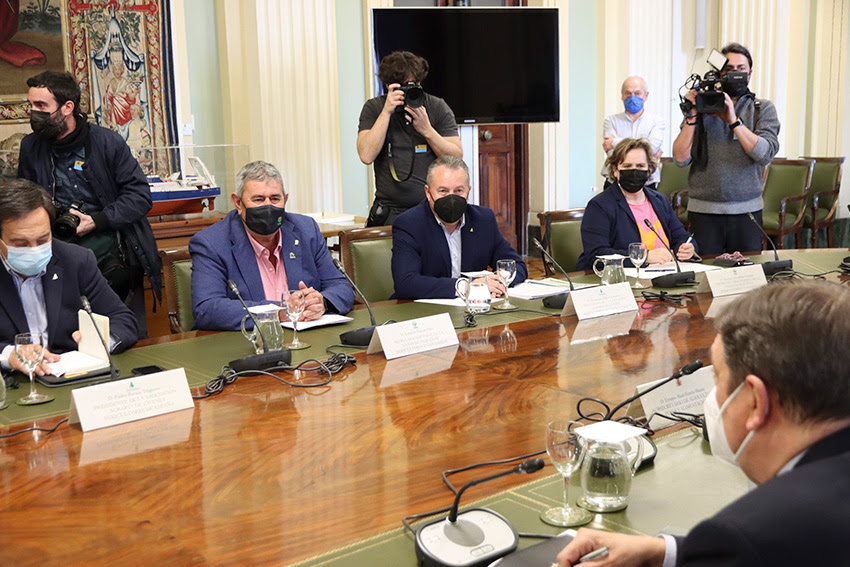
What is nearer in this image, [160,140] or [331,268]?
[331,268]

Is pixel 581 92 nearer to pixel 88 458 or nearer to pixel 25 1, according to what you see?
pixel 25 1

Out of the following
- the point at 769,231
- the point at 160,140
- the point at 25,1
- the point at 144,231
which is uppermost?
the point at 25,1

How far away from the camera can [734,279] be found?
324 cm

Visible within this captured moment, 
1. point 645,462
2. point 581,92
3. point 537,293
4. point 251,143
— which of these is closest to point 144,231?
point 537,293

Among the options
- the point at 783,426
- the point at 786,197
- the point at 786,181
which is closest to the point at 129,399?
the point at 783,426

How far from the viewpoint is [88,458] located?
172 centimetres

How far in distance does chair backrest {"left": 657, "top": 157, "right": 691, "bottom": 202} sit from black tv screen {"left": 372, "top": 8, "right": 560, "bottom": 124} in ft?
5.91

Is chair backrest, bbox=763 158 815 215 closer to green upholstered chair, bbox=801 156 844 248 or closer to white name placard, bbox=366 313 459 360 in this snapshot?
green upholstered chair, bbox=801 156 844 248

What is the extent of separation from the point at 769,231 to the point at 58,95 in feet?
17.5

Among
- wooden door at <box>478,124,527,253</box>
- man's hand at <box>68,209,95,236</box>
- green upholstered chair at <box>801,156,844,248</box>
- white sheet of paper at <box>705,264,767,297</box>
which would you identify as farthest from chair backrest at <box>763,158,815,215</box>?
man's hand at <box>68,209,95,236</box>

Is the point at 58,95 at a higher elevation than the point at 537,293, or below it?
higher

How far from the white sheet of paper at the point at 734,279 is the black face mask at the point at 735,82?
1.40 metres

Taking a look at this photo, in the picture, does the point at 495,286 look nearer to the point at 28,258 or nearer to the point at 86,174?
the point at 28,258

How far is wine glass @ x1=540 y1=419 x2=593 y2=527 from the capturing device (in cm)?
138
